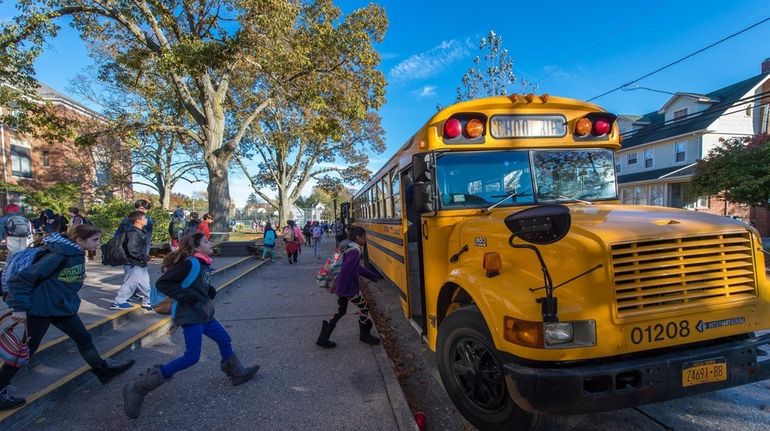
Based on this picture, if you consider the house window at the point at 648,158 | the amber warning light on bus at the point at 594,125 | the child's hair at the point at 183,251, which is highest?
the house window at the point at 648,158

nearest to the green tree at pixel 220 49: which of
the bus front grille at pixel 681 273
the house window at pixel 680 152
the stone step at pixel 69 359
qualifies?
the stone step at pixel 69 359

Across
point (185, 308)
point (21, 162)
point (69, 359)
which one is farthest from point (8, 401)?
point (21, 162)

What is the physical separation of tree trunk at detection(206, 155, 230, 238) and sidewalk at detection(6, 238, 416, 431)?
9.72 metres

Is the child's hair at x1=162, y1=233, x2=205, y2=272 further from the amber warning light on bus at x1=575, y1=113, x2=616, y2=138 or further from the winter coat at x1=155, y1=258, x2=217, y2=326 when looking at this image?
the amber warning light on bus at x1=575, y1=113, x2=616, y2=138

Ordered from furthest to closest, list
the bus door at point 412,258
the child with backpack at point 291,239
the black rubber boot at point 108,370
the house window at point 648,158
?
the house window at point 648,158, the child with backpack at point 291,239, the bus door at point 412,258, the black rubber boot at point 108,370

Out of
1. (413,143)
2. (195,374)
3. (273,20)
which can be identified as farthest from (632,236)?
(273,20)

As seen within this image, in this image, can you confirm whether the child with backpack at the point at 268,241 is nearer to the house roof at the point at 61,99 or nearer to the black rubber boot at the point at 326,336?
the black rubber boot at the point at 326,336

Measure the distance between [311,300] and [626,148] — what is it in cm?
2460

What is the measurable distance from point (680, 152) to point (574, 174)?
2374cm

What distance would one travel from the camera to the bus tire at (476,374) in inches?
99.4

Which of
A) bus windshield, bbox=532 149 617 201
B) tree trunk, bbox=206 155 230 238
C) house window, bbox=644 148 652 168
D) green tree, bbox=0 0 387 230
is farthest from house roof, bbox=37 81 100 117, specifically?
house window, bbox=644 148 652 168

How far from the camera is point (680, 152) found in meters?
22.1

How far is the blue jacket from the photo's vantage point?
300 centimetres

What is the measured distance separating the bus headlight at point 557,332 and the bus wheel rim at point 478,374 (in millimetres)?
417
